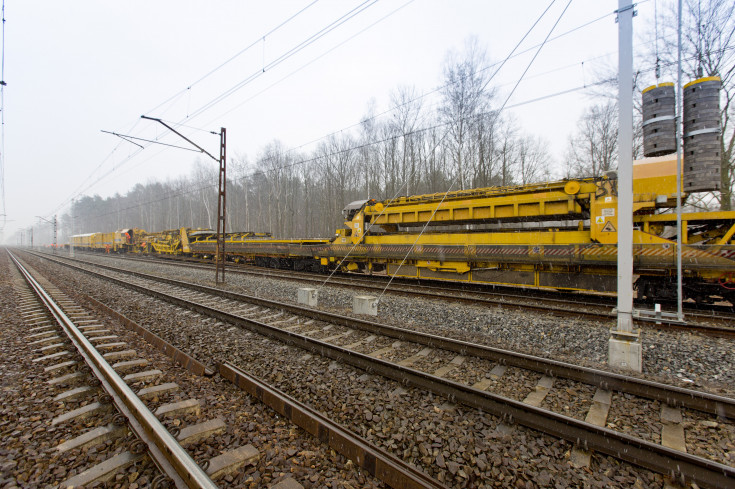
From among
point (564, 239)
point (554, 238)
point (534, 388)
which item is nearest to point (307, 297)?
point (534, 388)

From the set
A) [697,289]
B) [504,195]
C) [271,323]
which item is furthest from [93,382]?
[697,289]

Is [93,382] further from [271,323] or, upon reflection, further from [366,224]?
[366,224]

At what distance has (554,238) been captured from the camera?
9.05 metres

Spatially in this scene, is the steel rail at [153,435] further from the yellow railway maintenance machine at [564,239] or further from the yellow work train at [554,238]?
the yellow railway maintenance machine at [564,239]

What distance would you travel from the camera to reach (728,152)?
49.0 feet

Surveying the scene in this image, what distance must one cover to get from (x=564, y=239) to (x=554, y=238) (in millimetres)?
243

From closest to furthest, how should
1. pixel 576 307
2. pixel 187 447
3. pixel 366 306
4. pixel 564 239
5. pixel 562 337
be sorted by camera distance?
1. pixel 187 447
2. pixel 562 337
3. pixel 366 306
4. pixel 576 307
5. pixel 564 239

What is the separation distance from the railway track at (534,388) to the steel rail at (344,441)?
123cm

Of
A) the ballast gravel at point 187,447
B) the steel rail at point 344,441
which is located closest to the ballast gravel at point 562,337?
the steel rail at point 344,441

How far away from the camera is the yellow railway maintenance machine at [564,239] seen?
743cm

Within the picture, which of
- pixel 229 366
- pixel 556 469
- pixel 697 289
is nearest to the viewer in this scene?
pixel 556 469

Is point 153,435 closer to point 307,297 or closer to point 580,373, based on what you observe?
point 580,373

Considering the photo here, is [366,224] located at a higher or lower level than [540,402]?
higher

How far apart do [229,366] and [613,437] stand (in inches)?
164
